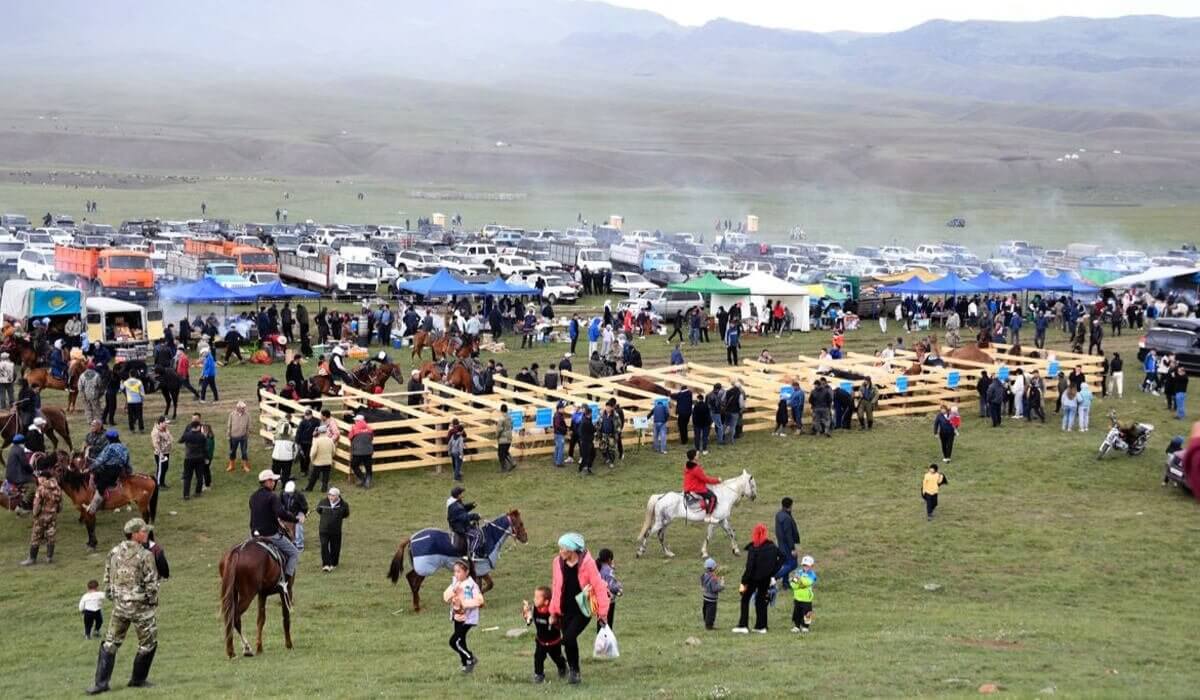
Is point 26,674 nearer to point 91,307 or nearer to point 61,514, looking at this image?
point 61,514

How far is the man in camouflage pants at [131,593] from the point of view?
42.6ft

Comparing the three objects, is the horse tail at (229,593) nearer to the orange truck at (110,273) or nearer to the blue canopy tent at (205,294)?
the blue canopy tent at (205,294)

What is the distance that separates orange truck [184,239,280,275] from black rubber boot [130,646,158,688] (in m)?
39.4

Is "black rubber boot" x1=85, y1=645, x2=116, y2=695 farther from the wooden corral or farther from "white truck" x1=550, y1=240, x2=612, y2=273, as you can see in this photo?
"white truck" x1=550, y1=240, x2=612, y2=273

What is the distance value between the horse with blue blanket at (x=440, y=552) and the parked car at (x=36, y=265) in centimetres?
3547

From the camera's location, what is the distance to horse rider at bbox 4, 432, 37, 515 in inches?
824

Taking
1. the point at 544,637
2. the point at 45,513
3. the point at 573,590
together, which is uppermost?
the point at 573,590

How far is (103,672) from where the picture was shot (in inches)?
520

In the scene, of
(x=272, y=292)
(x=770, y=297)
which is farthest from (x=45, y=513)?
(x=770, y=297)

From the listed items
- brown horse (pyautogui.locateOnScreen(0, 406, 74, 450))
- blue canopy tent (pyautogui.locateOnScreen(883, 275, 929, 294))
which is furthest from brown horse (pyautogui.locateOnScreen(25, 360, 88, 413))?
blue canopy tent (pyautogui.locateOnScreen(883, 275, 929, 294))

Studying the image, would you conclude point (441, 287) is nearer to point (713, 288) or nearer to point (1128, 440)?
point (713, 288)

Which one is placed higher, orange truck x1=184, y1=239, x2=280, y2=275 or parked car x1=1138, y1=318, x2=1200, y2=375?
parked car x1=1138, y1=318, x2=1200, y2=375

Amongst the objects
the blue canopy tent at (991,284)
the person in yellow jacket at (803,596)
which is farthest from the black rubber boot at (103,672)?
the blue canopy tent at (991,284)

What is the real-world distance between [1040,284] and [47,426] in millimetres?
33155
